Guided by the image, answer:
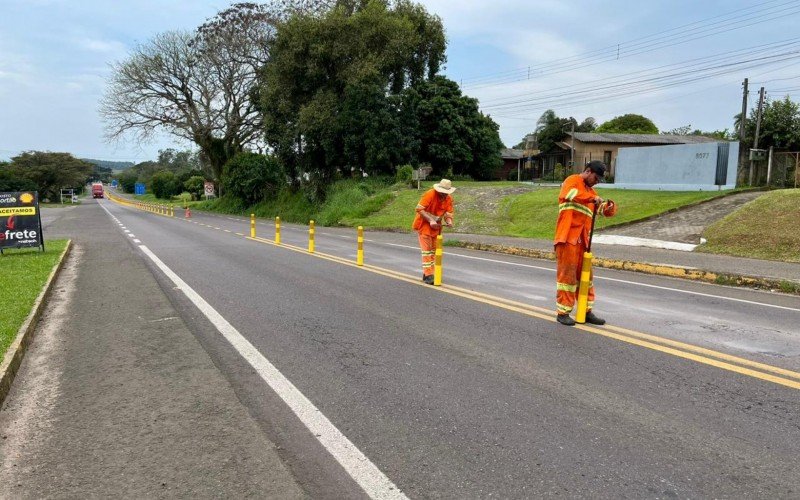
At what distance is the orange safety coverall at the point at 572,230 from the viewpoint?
6.56 m

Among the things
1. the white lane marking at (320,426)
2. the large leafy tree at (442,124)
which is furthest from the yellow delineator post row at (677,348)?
the large leafy tree at (442,124)

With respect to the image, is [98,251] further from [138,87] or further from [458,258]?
[138,87]

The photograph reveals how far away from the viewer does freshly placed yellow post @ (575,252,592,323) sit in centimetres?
660

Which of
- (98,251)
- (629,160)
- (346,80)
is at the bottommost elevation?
(98,251)

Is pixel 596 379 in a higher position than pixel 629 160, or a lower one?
lower

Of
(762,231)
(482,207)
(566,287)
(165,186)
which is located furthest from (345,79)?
(165,186)

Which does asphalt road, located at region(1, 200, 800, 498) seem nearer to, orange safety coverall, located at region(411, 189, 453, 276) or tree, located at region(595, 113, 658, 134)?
orange safety coverall, located at region(411, 189, 453, 276)

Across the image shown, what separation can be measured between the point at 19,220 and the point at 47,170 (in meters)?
76.4

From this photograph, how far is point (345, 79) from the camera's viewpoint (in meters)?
34.4

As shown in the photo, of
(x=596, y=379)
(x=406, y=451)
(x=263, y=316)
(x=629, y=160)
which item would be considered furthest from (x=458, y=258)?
(x=629, y=160)

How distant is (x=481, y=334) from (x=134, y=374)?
3.50 m

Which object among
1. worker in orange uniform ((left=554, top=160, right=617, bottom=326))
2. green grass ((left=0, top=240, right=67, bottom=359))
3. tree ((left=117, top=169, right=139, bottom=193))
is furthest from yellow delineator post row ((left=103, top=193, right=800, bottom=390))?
tree ((left=117, top=169, right=139, bottom=193))

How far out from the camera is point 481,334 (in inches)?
245

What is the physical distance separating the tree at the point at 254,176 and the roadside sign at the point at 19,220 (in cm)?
2975
